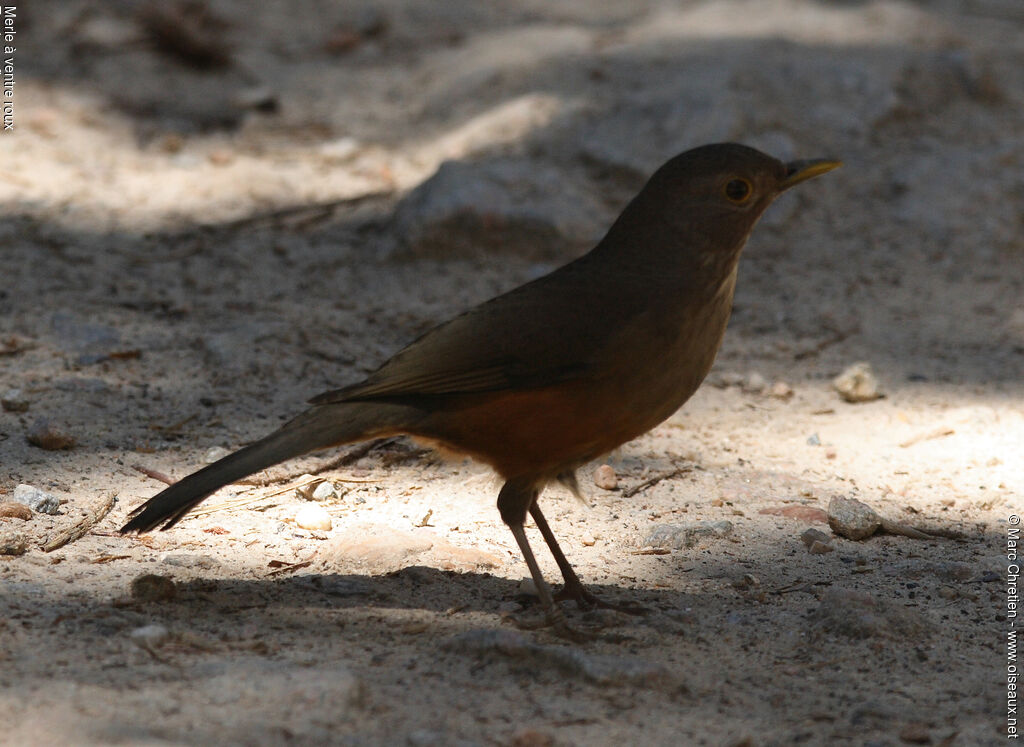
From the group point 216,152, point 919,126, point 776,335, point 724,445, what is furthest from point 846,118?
point 216,152

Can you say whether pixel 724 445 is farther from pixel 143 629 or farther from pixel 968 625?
pixel 143 629

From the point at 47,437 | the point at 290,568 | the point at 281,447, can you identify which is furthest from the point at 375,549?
the point at 47,437

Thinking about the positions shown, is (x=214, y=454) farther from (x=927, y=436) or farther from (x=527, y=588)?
(x=927, y=436)

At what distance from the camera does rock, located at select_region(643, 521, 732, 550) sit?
4477 mm

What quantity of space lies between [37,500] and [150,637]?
47.4 inches

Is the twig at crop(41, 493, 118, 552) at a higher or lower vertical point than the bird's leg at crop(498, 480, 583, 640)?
lower

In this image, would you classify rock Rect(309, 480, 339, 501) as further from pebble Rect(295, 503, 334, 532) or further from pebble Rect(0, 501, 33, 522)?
pebble Rect(0, 501, 33, 522)

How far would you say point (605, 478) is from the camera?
4.98m

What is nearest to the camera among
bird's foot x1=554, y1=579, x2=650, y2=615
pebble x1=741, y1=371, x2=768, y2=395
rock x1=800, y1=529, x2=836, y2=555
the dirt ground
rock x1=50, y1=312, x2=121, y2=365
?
the dirt ground

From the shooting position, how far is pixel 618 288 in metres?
4.03

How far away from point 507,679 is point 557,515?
1489 millimetres

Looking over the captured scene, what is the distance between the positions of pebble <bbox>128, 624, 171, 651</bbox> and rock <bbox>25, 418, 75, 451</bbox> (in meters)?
1.56

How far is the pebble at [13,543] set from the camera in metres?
3.92

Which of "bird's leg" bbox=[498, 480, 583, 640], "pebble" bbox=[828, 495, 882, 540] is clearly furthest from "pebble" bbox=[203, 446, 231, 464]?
"pebble" bbox=[828, 495, 882, 540]
